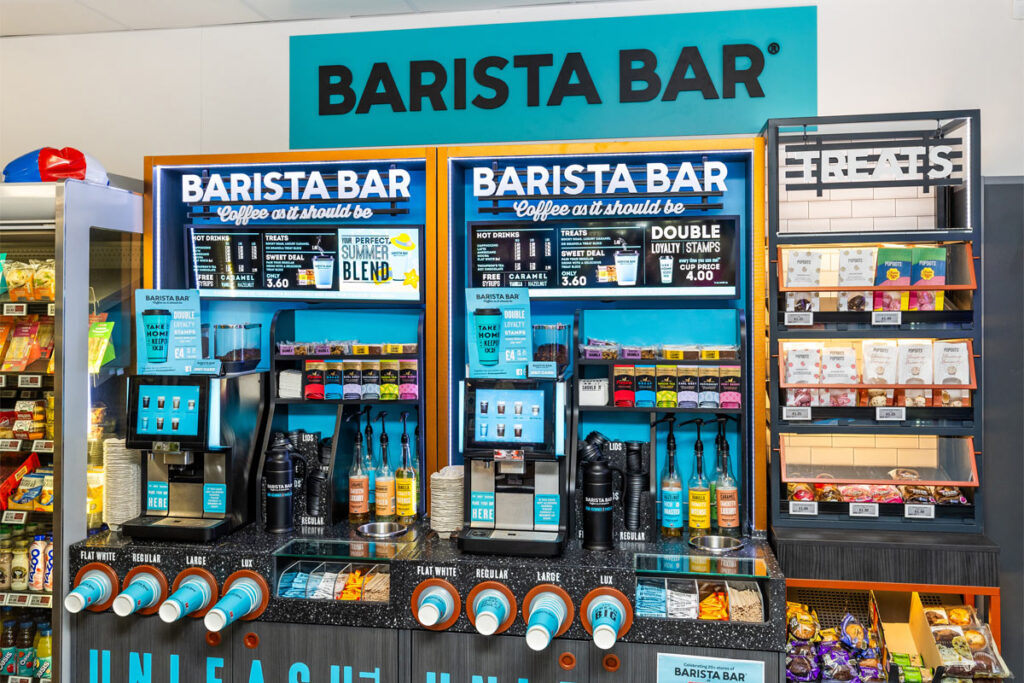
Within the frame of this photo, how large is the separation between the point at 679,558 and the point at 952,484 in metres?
1.12

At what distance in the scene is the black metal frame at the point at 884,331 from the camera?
3066 millimetres

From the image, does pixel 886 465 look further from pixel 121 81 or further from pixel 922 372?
pixel 121 81

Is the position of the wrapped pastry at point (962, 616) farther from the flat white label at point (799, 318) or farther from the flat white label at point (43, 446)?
the flat white label at point (43, 446)

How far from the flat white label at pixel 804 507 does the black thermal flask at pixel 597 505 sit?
2.48 feet

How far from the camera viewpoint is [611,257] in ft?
11.3

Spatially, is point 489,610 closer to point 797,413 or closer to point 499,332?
point 499,332

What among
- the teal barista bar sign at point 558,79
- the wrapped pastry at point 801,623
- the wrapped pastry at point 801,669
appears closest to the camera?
the wrapped pastry at point 801,669

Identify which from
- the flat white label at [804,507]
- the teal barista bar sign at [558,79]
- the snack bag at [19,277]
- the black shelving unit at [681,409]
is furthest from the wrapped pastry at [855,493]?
the snack bag at [19,277]

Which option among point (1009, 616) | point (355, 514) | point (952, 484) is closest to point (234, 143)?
point (355, 514)

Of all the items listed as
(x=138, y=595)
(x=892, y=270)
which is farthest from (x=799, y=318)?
(x=138, y=595)

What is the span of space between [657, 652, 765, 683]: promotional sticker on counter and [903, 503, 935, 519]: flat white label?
92cm

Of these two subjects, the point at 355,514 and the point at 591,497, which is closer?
the point at 591,497

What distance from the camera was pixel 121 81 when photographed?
4.32 meters

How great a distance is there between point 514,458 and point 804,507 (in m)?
1.20
